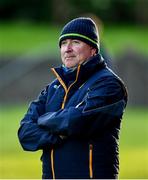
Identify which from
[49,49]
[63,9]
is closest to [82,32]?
[49,49]

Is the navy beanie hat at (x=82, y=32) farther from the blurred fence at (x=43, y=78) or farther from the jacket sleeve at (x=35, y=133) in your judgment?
the blurred fence at (x=43, y=78)

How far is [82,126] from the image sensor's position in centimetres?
798

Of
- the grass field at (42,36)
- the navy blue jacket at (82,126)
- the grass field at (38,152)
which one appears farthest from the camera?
the grass field at (42,36)

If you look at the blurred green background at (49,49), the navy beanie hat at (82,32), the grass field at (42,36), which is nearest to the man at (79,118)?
the navy beanie hat at (82,32)

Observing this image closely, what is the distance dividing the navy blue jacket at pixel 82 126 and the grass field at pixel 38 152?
6208 mm

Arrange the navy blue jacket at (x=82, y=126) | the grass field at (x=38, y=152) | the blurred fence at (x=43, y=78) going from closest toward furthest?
the navy blue jacket at (x=82, y=126), the grass field at (x=38, y=152), the blurred fence at (x=43, y=78)

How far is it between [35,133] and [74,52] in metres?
0.67

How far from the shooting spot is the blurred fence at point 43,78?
28375 mm

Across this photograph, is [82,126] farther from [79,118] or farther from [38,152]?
[38,152]

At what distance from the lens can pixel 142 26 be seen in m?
45.0

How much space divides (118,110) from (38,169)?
7.53 metres

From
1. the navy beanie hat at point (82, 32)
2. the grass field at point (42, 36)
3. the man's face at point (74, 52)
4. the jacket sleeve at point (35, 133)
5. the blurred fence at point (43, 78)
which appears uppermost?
the grass field at point (42, 36)

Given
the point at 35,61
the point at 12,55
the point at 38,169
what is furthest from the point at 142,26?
the point at 38,169

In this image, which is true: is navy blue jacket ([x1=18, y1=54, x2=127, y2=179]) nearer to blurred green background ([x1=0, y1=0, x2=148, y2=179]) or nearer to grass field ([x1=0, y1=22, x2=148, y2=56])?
blurred green background ([x1=0, y1=0, x2=148, y2=179])
